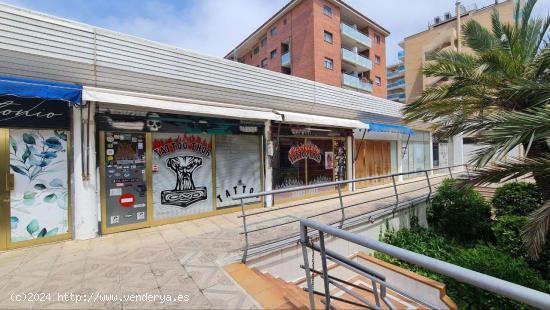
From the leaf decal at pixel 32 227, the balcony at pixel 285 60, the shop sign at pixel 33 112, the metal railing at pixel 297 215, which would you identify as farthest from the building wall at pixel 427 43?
the leaf decal at pixel 32 227

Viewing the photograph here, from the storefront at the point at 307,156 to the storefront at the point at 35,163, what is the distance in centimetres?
530

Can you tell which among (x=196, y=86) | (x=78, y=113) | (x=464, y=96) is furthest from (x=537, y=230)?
(x=78, y=113)

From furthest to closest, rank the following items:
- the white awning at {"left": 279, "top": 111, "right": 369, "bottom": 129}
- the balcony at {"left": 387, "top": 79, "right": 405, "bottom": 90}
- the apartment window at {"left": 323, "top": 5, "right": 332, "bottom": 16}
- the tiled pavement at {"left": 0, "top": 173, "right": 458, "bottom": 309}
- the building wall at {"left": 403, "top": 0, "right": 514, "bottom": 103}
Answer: the balcony at {"left": 387, "top": 79, "right": 405, "bottom": 90} < the building wall at {"left": 403, "top": 0, "right": 514, "bottom": 103} < the apartment window at {"left": 323, "top": 5, "right": 332, "bottom": 16} < the white awning at {"left": 279, "top": 111, "right": 369, "bottom": 129} < the tiled pavement at {"left": 0, "top": 173, "right": 458, "bottom": 309}

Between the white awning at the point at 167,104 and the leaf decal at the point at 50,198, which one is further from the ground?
the white awning at the point at 167,104

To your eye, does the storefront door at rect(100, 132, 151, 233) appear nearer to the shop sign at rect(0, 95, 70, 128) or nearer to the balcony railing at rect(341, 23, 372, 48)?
the shop sign at rect(0, 95, 70, 128)

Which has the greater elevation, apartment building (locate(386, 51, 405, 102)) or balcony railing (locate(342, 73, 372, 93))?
apartment building (locate(386, 51, 405, 102))

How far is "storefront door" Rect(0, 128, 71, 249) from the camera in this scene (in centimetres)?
477

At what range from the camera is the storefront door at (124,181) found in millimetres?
5668

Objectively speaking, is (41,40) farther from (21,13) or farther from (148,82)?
(148,82)

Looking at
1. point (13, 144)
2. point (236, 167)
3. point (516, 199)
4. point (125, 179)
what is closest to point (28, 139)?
point (13, 144)

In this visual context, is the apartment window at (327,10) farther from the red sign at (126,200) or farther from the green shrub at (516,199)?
the red sign at (126,200)

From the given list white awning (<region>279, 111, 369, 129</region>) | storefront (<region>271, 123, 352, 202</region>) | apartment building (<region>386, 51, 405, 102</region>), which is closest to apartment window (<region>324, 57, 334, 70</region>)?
storefront (<region>271, 123, 352, 202</region>)

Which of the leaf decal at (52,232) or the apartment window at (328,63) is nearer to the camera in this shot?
the leaf decal at (52,232)

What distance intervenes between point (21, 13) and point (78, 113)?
1848mm
